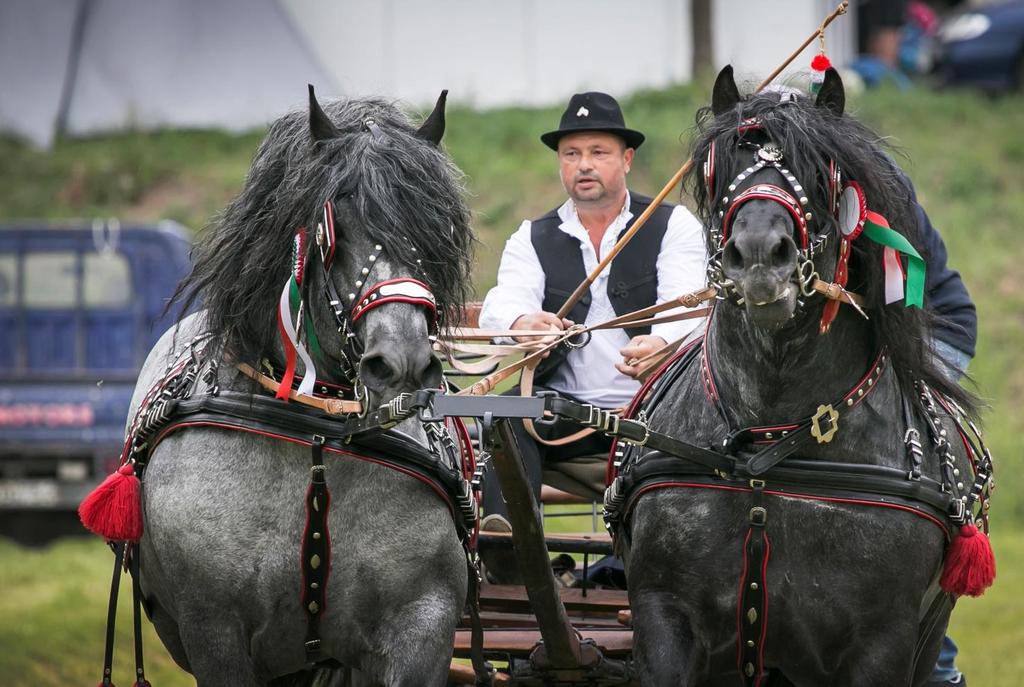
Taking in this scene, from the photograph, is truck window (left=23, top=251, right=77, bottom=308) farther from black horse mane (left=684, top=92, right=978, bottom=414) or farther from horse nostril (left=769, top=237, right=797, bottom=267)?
horse nostril (left=769, top=237, right=797, bottom=267)

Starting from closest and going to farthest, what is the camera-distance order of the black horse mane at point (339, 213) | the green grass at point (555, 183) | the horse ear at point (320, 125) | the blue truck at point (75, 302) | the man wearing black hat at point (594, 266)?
the black horse mane at point (339, 213)
the horse ear at point (320, 125)
the man wearing black hat at point (594, 266)
the green grass at point (555, 183)
the blue truck at point (75, 302)

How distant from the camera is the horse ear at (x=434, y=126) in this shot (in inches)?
167

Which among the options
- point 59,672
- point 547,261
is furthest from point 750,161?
point 59,672

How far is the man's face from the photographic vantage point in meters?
5.45

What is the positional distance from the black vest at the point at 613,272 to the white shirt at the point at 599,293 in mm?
23

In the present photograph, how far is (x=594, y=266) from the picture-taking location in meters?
5.48

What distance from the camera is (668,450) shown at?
4.22 metres

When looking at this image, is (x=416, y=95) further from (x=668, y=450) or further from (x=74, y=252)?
(x=668, y=450)

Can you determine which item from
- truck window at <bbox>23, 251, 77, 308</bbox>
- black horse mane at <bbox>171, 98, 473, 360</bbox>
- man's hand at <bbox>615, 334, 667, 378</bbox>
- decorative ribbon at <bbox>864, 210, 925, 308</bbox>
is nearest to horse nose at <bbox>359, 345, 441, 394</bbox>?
black horse mane at <bbox>171, 98, 473, 360</bbox>

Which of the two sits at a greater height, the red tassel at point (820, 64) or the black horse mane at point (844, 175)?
the red tassel at point (820, 64)

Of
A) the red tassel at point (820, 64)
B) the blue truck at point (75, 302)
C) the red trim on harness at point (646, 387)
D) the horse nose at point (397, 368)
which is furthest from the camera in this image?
the blue truck at point (75, 302)

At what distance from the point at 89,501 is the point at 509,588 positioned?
1.61 metres

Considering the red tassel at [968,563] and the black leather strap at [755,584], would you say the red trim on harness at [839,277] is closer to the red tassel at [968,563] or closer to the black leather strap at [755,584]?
the black leather strap at [755,584]

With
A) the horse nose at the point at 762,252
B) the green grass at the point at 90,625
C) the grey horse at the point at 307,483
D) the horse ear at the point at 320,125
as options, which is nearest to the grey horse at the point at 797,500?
the horse nose at the point at 762,252
